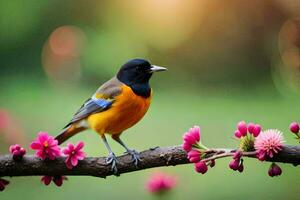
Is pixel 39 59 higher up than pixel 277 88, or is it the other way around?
pixel 39 59

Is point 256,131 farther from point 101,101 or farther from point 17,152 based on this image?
point 101,101

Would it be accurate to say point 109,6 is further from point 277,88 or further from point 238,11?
point 277,88

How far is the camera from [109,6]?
8.93 meters

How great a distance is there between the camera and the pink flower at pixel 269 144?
137 centimetres

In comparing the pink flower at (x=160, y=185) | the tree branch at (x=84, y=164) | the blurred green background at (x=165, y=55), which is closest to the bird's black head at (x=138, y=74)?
the pink flower at (x=160, y=185)

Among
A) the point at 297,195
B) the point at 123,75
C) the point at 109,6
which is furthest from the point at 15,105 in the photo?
the point at 123,75

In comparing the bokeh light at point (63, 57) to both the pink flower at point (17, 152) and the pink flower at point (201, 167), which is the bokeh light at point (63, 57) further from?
the pink flower at point (201, 167)

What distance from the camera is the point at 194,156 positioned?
4.70 ft

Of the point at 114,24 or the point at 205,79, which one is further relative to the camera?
the point at 114,24

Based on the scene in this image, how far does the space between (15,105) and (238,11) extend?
296cm

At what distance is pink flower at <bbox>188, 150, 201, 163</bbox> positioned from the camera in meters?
1.43

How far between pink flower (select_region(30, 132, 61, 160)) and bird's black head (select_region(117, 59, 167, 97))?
0.81 m

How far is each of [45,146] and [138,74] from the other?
870 millimetres

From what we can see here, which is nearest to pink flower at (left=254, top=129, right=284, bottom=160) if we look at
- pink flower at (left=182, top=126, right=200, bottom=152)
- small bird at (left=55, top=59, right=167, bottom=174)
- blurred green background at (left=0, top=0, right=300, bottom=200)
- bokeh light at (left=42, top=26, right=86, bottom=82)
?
pink flower at (left=182, top=126, right=200, bottom=152)
